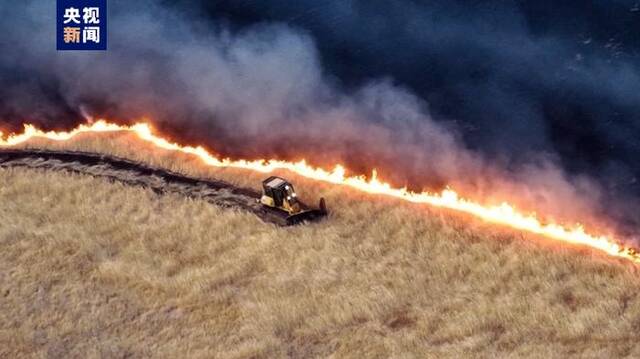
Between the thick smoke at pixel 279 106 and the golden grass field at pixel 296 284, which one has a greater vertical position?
the thick smoke at pixel 279 106

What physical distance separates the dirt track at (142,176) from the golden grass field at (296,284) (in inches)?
14.5

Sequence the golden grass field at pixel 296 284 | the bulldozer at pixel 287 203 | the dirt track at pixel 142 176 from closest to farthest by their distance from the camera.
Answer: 1. the golden grass field at pixel 296 284
2. the bulldozer at pixel 287 203
3. the dirt track at pixel 142 176

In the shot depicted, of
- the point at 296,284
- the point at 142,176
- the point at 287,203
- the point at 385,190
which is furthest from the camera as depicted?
the point at 142,176

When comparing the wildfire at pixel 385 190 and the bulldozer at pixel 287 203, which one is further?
the bulldozer at pixel 287 203

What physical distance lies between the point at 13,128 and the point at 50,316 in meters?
10.0

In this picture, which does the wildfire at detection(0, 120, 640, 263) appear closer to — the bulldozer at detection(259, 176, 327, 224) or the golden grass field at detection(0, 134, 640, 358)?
the golden grass field at detection(0, 134, 640, 358)

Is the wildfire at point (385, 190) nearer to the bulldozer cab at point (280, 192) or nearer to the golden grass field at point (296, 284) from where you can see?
the golden grass field at point (296, 284)

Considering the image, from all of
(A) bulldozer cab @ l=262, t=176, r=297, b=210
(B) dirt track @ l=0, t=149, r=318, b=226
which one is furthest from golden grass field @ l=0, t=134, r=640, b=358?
(A) bulldozer cab @ l=262, t=176, r=297, b=210

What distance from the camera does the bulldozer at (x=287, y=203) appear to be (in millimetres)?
18469

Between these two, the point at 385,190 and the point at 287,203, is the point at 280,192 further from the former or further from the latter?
the point at 385,190

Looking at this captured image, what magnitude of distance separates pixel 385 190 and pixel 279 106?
179 inches

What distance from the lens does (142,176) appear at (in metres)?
20.9

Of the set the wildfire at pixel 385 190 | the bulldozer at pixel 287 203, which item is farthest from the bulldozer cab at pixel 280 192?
the wildfire at pixel 385 190

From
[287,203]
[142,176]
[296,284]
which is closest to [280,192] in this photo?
[287,203]
